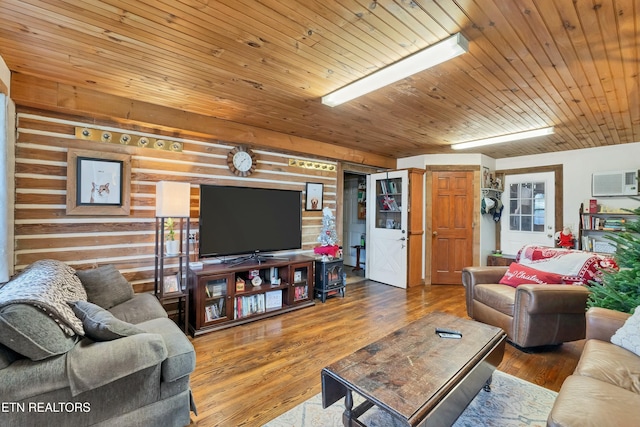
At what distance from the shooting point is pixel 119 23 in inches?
68.5

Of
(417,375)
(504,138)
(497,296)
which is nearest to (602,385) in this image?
(417,375)

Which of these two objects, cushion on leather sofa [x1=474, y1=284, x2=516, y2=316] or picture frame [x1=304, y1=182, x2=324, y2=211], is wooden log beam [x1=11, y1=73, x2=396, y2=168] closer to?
picture frame [x1=304, y1=182, x2=324, y2=211]

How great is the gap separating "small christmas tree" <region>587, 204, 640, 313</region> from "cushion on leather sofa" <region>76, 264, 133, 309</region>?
4.05 meters

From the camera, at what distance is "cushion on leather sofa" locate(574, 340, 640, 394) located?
152cm

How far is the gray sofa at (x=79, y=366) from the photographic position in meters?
1.37

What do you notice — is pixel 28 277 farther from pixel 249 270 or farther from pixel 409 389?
pixel 409 389

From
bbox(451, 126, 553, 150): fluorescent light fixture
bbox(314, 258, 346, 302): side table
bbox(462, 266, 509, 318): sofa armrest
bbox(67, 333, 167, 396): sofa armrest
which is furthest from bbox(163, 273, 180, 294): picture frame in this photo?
bbox(451, 126, 553, 150): fluorescent light fixture

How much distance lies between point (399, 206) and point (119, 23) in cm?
450

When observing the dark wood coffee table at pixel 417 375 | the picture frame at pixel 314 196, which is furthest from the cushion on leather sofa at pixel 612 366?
the picture frame at pixel 314 196

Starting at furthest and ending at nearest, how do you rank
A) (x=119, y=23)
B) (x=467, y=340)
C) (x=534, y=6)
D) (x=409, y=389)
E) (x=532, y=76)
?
(x=532, y=76) < (x=467, y=340) < (x=119, y=23) < (x=534, y=6) < (x=409, y=389)

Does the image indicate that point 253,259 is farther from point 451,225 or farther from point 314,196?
point 451,225

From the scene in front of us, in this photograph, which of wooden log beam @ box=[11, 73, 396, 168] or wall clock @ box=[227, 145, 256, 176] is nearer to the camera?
wooden log beam @ box=[11, 73, 396, 168]

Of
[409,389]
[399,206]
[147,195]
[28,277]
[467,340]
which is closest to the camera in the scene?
[409,389]

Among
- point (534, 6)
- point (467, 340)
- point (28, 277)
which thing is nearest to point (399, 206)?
point (467, 340)
